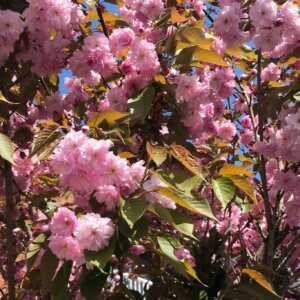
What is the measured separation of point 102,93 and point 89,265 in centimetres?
144

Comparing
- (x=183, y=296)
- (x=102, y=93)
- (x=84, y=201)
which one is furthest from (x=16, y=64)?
(x=183, y=296)

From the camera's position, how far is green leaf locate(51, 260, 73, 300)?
1.65 metres

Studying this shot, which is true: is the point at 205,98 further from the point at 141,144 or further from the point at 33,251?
the point at 33,251

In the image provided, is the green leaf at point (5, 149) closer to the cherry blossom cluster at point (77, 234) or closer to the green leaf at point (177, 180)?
the cherry blossom cluster at point (77, 234)

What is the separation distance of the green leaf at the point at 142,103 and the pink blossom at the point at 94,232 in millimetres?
528

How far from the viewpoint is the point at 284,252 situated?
96.9 inches

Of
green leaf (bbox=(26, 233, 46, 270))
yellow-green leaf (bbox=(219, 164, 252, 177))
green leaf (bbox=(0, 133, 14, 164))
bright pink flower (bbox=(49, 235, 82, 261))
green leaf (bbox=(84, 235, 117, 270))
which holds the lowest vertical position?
green leaf (bbox=(26, 233, 46, 270))

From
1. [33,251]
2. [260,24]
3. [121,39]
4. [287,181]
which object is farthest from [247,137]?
[33,251]

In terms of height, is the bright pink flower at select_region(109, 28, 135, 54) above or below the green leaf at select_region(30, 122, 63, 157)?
above

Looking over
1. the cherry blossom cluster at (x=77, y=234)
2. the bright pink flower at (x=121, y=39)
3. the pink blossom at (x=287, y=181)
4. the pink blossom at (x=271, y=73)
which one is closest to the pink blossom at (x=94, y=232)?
the cherry blossom cluster at (x=77, y=234)

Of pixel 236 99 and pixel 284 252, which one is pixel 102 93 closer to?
pixel 236 99

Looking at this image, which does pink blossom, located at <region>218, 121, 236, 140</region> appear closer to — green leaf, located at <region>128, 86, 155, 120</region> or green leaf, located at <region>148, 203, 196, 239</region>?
green leaf, located at <region>128, 86, 155, 120</region>

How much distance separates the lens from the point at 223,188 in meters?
1.87

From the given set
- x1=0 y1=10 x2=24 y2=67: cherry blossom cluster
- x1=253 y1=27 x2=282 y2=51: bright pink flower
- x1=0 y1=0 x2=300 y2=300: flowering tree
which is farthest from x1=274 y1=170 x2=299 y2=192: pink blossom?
x1=0 y1=10 x2=24 y2=67: cherry blossom cluster
